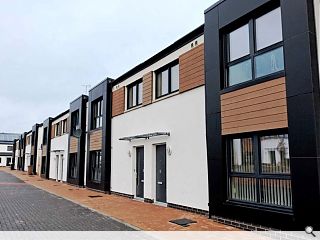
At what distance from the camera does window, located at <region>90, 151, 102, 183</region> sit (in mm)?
18003

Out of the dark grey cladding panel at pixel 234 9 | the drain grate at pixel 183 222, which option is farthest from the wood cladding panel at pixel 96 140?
the dark grey cladding panel at pixel 234 9

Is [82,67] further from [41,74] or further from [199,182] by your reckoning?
[199,182]

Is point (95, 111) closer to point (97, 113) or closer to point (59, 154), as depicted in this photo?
point (97, 113)

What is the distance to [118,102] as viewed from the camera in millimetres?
16250

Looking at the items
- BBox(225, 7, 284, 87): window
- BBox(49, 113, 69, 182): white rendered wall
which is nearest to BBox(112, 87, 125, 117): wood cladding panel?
BBox(225, 7, 284, 87): window

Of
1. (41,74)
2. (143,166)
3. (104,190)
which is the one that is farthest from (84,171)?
(41,74)

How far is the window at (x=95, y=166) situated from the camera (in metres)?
18.0

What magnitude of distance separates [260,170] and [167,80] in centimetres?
608

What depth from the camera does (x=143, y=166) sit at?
1345cm

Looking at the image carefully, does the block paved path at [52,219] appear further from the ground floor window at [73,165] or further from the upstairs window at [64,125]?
the upstairs window at [64,125]

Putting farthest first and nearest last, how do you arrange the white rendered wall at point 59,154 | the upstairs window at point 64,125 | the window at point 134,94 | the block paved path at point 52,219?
the upstairs window at point 64,125, the white rendered wall at point 59,154, the window at point 134,94, the block paved path at point 52,219

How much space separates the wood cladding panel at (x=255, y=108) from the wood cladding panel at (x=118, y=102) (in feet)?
26.3

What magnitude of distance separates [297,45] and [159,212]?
6690 mm

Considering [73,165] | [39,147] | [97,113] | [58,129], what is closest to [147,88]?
[97,113]
